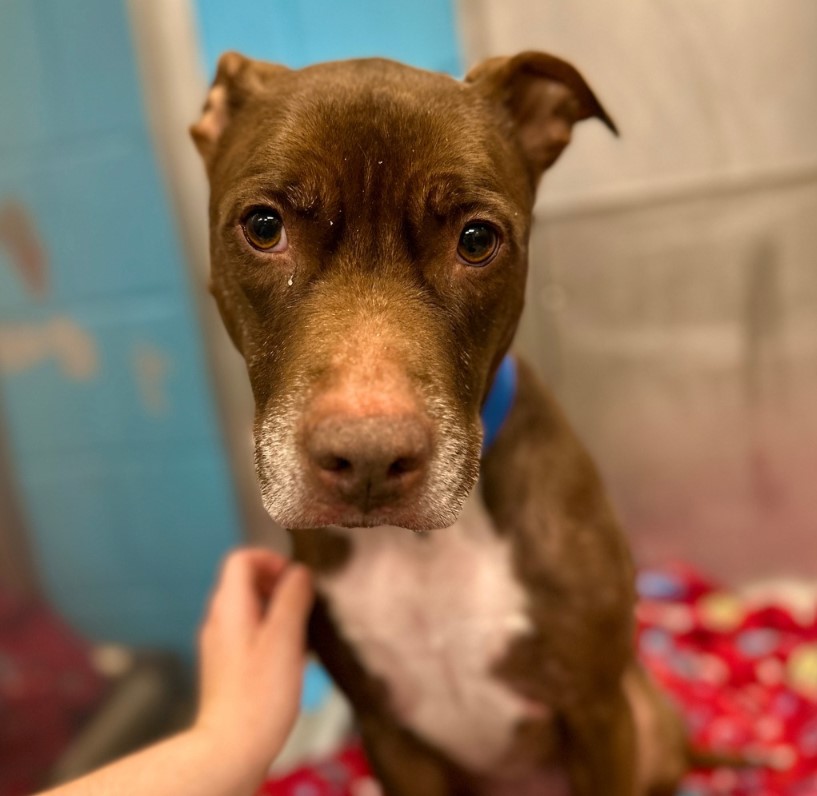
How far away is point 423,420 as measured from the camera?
42.6 inches

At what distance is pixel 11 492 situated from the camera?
2447mm

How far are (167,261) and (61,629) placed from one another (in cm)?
109

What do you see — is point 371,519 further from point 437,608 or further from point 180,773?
point 180,773

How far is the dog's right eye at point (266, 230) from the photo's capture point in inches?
50.3

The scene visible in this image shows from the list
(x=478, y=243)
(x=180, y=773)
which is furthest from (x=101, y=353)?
(x=478, y=243)

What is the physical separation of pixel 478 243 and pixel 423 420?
345 mm

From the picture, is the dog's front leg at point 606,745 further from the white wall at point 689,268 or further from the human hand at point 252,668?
the white wall at point 689,268

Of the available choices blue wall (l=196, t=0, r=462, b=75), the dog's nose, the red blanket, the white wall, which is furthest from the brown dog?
the white wall

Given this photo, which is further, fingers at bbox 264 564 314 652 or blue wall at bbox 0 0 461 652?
blue wall at bbox 0 0 461 652

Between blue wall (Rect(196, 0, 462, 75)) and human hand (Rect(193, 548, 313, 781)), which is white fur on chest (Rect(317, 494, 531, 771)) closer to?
human hand (Rect(193, 548, 313, 781))

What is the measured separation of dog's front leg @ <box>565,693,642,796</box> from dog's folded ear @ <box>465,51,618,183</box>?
97cm

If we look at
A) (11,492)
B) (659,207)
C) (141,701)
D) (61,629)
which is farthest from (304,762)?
(659,207)

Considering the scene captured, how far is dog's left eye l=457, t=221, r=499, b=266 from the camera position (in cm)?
128

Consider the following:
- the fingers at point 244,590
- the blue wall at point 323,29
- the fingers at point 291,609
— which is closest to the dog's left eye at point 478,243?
the fingers at point 291,609
